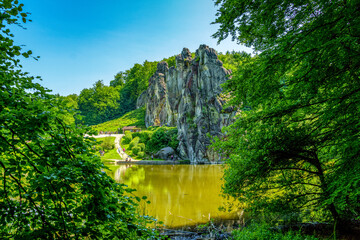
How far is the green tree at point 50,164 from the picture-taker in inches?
73.8

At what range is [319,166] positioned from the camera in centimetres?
529

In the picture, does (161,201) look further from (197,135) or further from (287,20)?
(197,135)

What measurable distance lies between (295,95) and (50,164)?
4.05 metres

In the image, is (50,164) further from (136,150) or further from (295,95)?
(136,150)

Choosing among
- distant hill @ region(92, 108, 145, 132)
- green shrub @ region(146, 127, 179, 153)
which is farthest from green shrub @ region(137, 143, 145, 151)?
distant hill @ region(92, 108, 145, 132)

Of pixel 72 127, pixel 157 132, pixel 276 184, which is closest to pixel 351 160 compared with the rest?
pixel 276 184

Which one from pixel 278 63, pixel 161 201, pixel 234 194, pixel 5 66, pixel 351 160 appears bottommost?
pixel 161 201

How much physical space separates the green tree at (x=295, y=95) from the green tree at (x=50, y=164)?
3.00m

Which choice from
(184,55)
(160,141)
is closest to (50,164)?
(160,141)

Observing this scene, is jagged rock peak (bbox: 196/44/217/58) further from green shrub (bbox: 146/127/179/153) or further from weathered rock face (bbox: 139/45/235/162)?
green shrub (bbox: 146/127/179/153)

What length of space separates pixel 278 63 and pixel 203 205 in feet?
32.4

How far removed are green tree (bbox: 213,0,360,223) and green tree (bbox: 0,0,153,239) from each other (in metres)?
3.00

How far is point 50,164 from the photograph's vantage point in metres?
2.08

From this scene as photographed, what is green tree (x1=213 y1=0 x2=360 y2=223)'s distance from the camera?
3107mm
